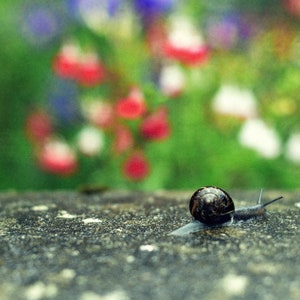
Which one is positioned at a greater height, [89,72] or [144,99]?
[89,72]

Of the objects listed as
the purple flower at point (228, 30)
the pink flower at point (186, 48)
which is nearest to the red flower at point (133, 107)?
the pink flower at point (186, 48)

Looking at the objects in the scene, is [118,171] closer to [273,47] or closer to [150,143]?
[150,143]

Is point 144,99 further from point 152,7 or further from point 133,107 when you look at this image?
point 152,7

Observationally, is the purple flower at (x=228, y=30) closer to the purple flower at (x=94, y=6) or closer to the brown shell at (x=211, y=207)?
the purple flower at (x=94, y=6)

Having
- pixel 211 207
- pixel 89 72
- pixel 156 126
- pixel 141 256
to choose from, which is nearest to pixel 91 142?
pixel 89 72

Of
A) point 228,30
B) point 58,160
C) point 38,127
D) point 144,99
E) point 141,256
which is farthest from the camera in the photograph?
point 228,30
